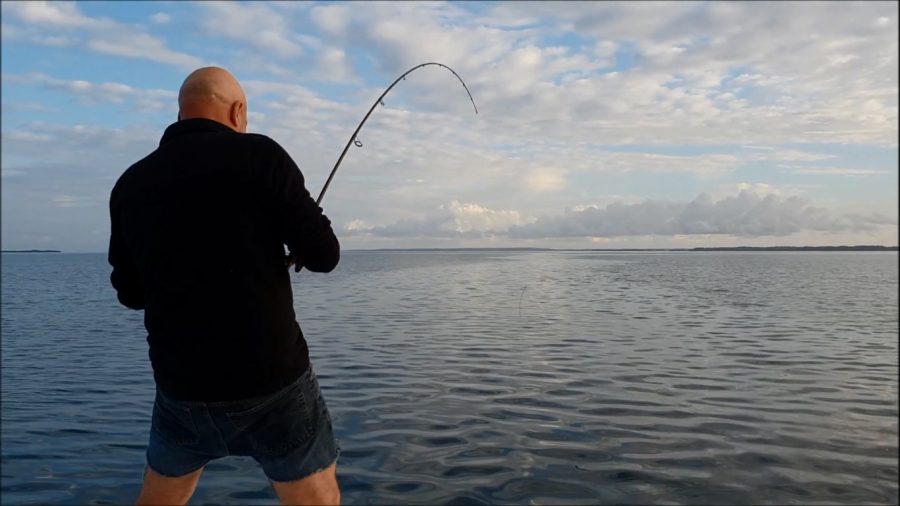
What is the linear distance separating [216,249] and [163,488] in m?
1.34

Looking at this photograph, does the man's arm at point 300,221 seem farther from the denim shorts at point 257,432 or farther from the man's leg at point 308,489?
the man's leg at point 308,489

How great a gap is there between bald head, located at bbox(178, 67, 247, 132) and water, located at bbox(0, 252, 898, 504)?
12.9 feet

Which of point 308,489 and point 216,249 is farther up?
point 216,249

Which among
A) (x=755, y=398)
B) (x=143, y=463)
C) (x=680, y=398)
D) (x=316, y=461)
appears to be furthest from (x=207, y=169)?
(x=755, y=398)

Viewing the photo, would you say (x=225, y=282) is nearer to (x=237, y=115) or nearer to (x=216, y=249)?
(x=216, y=249)

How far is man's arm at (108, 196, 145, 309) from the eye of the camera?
3156 millimetres

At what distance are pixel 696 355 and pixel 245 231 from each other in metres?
12.5

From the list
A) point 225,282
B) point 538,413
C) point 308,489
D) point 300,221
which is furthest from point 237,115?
point 538,413

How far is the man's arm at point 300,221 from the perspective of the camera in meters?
2.83

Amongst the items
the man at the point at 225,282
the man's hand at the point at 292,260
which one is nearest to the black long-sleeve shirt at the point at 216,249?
the man at the point at 225,282

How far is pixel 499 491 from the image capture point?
6016 mm

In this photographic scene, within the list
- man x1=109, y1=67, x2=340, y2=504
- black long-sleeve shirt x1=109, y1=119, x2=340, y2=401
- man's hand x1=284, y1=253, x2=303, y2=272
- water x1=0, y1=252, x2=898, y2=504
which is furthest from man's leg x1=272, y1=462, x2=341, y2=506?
water x1=0, y1=252, x2=898, y2=504

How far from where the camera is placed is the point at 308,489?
3.09 metres

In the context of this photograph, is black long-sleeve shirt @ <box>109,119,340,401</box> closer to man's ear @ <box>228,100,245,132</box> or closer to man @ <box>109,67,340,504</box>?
man @ <box>109,67,340,504</box>
